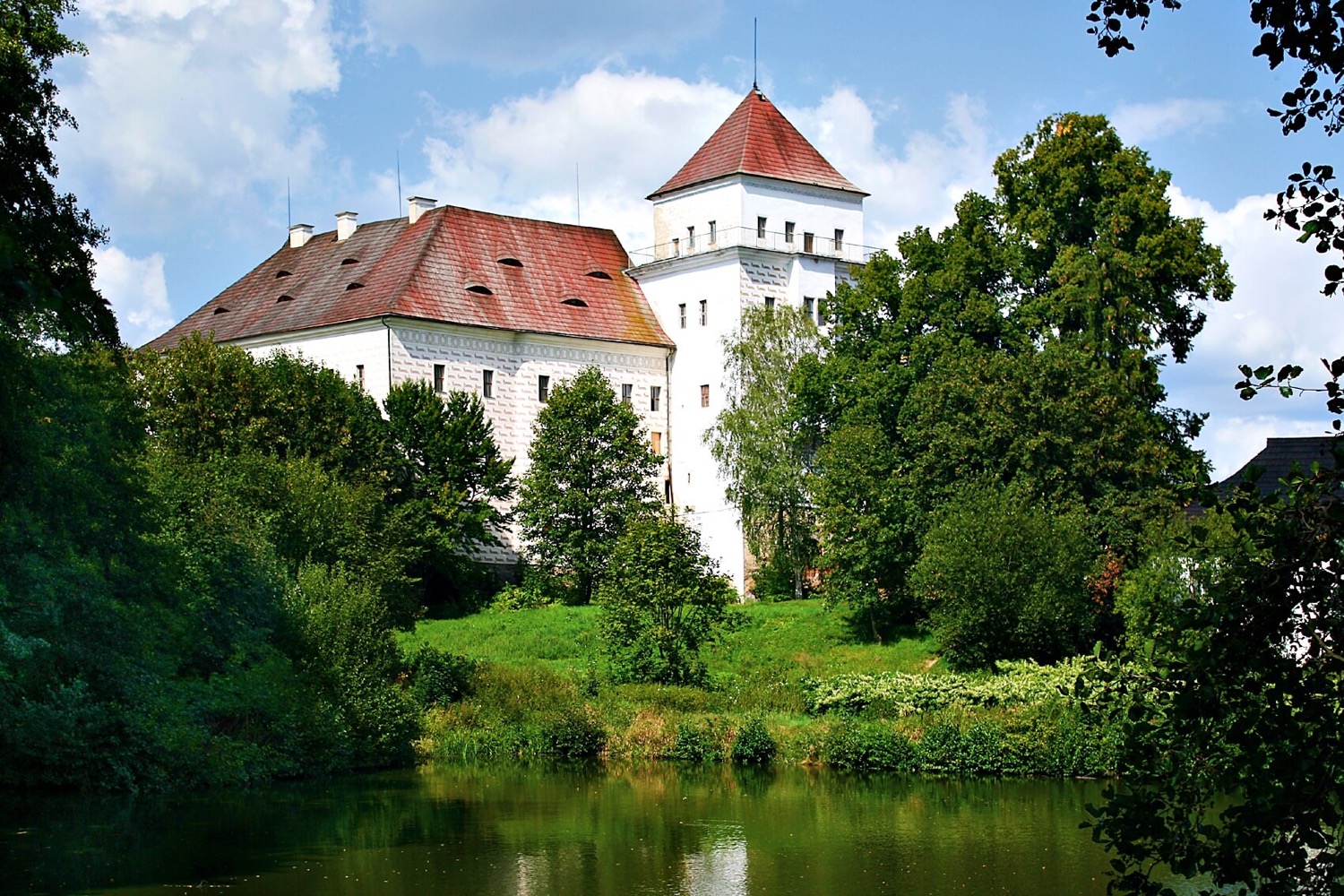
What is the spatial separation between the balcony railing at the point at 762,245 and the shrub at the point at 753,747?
27.2 meters

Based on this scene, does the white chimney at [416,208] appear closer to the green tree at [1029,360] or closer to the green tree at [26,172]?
the green tree at [1029,360]

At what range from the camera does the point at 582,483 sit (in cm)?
5666

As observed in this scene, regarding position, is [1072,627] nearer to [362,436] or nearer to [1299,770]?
[362,436]

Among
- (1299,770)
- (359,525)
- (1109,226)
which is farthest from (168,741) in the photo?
(1109,226)

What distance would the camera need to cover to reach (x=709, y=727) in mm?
37125

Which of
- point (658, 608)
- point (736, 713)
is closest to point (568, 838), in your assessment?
point (736, 713)

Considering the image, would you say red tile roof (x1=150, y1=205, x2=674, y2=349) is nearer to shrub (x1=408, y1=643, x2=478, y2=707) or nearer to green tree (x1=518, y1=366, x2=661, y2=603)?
green tree (x1=518, y1=366, x2=661, y2=603)

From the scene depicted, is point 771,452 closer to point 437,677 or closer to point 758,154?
point 758,154

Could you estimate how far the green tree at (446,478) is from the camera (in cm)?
5412

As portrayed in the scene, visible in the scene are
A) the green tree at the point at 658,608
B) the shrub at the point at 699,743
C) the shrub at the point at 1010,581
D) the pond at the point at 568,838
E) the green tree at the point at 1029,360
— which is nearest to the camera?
the pond at the point at 568,838

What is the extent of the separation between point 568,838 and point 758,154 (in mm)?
40145

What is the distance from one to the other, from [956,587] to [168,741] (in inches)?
762

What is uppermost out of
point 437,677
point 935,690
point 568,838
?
point 437,677

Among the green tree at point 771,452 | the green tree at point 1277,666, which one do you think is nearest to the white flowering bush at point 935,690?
the green tree at point 771,452
